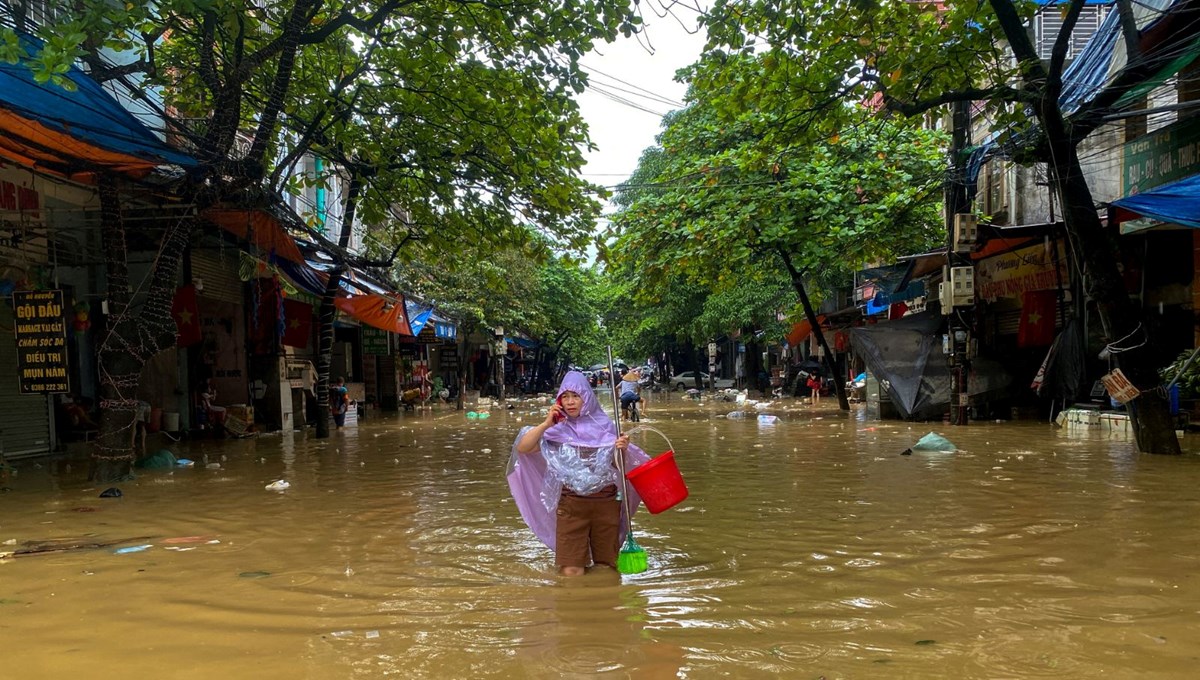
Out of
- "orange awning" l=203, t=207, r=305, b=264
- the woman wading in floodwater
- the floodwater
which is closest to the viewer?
the floodwater

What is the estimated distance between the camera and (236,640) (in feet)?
12.5

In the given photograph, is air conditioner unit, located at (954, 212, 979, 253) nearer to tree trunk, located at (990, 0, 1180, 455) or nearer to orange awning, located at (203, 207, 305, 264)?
tree trunk, located at (990, 0, 1180, 455)

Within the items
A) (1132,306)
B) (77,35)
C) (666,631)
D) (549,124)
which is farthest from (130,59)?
(1132,306)

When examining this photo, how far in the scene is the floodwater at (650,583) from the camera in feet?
11.5

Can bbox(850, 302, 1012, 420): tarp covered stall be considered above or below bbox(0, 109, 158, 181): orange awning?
below

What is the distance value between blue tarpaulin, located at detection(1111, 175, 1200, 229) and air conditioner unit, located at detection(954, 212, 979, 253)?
5163mm

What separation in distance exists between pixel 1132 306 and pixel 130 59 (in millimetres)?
15877

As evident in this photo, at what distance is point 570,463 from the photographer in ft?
16.4

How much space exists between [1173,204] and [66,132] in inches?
430

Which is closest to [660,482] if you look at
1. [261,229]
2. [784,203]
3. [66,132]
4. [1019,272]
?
[66,132]

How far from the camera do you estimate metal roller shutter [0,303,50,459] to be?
37.5ft

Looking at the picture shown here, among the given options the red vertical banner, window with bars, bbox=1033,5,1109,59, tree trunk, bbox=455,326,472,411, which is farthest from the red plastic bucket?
tree trunk, bbox=455,326,472,411

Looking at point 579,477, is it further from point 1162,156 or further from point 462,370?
point 462,370

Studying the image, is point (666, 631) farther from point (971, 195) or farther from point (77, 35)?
point (971, 195)
